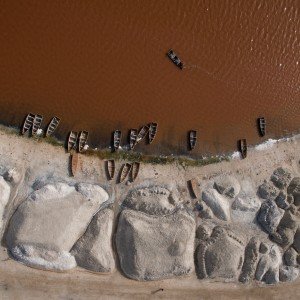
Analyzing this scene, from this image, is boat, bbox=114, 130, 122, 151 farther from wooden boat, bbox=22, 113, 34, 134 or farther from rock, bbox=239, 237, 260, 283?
rock, bbox=239, 237, 260, 283

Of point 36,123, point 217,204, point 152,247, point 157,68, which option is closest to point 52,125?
point 36,123

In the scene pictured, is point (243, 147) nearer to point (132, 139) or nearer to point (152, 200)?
point (152, 200)

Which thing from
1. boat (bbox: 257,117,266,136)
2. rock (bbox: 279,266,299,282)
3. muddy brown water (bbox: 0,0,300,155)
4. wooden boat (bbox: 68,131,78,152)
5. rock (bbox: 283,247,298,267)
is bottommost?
rock (bbox: 279,266,299,282)

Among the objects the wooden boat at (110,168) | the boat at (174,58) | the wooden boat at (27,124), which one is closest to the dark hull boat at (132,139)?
the wooden boat at (110,168)

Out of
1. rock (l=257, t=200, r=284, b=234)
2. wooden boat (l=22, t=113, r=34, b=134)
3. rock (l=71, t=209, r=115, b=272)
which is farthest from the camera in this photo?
rock (l=257, t=200, r=284, b=234)

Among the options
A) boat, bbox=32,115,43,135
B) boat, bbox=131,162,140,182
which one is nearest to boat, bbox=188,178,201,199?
boat, bbox=131,162,140,182

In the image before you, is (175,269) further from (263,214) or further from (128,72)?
(128,72)

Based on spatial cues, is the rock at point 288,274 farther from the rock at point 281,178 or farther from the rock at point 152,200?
the rock at point 152,200
